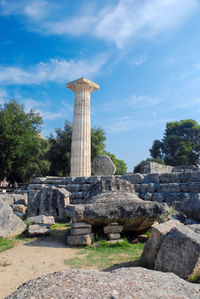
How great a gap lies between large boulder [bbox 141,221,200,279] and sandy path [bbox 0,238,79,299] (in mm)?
1565

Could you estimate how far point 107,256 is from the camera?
16.0 feet

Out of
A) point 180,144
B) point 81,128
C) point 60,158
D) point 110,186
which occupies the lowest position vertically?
point 110,186

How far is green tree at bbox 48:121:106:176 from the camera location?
A: 106 feet

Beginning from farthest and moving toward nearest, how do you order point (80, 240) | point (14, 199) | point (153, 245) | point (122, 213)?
1. point (14, 199)
2. point (122, 213)
3. point (80, 240)
4. point (153, 245)

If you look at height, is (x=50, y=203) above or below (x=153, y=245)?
above

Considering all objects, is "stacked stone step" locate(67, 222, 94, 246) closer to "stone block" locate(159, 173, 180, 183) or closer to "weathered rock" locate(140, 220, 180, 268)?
"weathered rock" locate(140, 220, 180, 268)

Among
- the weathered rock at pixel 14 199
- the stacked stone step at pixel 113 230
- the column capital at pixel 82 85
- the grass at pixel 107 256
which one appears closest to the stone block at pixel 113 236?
the stacked stone step at pixel 113 230

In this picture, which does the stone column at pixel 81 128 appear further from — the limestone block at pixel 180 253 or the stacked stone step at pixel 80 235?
the limestone block at pixel 180 253

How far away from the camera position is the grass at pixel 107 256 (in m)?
4.41

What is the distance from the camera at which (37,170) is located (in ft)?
92.2

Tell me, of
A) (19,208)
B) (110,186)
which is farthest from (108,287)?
(19,208)

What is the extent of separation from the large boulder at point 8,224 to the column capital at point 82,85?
13355 millimetres

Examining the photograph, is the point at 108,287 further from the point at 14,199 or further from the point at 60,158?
the point at 60,158

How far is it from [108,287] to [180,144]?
41121mm
